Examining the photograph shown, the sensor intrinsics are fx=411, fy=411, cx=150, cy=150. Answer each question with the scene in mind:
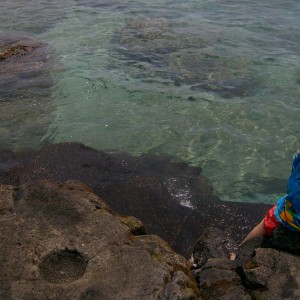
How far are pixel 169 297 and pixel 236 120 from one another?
5.96 m

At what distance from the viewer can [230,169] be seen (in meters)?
7.44

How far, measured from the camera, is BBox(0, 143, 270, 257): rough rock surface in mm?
5543

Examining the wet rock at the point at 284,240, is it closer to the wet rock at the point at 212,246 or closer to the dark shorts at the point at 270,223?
the dark shorts at the point at 270,223

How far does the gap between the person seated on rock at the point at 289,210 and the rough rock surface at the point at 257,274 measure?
0.37 ft

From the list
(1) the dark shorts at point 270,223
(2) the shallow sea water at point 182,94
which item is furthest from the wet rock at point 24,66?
(1) the dark shorts at point 270,223

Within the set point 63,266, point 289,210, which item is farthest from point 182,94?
point 63,266

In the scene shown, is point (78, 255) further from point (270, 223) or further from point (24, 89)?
point (24, 89)

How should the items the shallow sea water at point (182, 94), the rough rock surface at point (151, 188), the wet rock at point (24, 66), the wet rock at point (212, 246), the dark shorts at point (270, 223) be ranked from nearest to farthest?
1. the dark shorts at point (270, 223)
2. the wet rock at point (212, 246)
3. the rough rock surface at point (151, 188)
4. the shallow sea water at point (182, 94)
5. the wet rock at point (24, 66)

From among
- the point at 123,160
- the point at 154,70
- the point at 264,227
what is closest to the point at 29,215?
the point at 264,227

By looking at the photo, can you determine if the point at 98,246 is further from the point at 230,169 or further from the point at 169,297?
the point at 230,169

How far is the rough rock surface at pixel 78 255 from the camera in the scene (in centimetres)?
353

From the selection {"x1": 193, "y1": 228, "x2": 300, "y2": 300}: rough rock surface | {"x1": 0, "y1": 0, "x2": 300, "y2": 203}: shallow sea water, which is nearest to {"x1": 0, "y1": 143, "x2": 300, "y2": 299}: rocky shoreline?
{"x1": 193, "y1": 228, "x2": 300, "y2": 300}: rough rock surface

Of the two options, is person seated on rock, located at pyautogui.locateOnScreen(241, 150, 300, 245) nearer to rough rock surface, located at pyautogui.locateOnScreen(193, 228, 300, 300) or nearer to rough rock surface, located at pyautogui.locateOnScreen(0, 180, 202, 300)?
rough rock surface, located at pyautogui.locateOnScreen(193, 228, 300, 300)

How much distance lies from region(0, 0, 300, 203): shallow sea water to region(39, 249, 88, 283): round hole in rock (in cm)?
345
